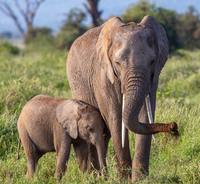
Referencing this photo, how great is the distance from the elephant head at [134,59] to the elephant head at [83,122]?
0.77 metres

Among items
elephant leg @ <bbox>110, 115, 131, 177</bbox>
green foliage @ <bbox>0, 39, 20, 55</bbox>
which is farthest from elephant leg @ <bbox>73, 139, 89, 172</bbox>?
green foliage @ <bbox>0, 39, 20, 55</bbox>

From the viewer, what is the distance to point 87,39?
8.67 meters

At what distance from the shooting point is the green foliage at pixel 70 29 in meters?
38.0

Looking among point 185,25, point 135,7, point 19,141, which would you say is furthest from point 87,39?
point 185,25

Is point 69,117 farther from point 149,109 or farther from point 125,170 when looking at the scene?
point 149,109

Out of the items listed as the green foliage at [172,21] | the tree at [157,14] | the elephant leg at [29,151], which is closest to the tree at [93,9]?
the green foliage at [172,21]

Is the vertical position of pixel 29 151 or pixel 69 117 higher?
pixel 69 117

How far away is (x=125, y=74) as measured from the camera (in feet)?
23.1

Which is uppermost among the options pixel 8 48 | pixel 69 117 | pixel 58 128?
pixel 69 117

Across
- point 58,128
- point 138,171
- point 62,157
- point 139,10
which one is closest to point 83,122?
point 58,128

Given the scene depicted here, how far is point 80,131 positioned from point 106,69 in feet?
3.21

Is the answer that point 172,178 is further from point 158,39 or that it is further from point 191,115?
point 191,115

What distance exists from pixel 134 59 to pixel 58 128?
5.54 feet

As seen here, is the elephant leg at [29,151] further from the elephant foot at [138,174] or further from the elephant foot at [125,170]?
the elephant foot at [138,174]
